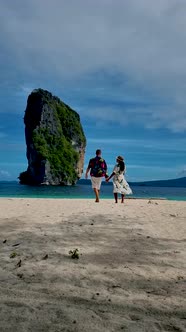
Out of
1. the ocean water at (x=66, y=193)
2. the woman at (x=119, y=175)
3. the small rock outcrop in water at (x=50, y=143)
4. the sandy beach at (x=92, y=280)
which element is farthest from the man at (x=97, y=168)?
the small rock outcrop in water at (x=50, y=143)

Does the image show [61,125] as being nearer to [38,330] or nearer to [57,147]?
[57,147]

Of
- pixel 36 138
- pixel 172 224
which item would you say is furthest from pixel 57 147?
pixel 172 224

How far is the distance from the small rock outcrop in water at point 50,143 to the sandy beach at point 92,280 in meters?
104

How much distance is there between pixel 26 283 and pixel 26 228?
4098 mm

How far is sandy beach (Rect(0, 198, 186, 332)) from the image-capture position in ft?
10.6

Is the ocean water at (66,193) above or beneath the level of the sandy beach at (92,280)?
above

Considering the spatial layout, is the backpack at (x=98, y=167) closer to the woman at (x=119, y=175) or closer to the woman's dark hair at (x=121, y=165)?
the woman at (x=119, y=175)

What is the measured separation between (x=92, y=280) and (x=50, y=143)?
117381 millimetres

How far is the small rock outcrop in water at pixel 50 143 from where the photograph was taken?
A: 11319cm

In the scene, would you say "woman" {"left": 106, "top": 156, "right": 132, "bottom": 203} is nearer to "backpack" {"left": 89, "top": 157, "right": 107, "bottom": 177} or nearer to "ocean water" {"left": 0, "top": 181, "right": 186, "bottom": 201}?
"backpack" {"left": 89, "top": 157, "right": 107, "bottom": 177}

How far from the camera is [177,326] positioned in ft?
10.3

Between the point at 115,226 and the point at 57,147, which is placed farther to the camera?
the point at 57,147

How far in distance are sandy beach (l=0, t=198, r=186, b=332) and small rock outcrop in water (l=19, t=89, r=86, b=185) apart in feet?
340

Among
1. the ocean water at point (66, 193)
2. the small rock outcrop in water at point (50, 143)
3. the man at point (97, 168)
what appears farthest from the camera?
the small rock outcrop in water at point (50, 143)
